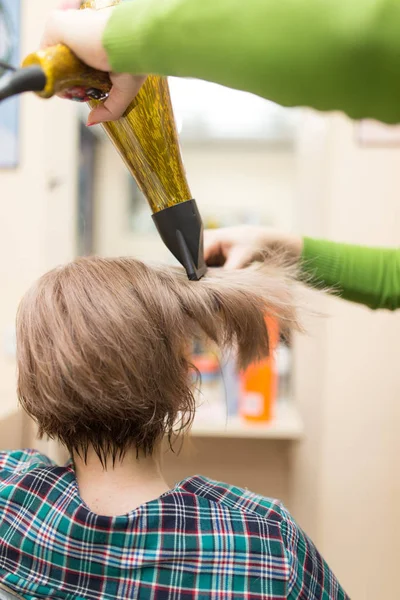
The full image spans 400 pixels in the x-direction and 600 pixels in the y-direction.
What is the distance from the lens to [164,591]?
0.70 metres

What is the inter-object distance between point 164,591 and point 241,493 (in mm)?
186

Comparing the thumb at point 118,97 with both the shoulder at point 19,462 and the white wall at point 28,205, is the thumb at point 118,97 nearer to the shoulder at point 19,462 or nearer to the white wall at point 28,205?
the shoulder at point 19,462

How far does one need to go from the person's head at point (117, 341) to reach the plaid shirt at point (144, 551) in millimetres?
104

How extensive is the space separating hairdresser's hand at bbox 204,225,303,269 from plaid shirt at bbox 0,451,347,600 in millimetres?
417

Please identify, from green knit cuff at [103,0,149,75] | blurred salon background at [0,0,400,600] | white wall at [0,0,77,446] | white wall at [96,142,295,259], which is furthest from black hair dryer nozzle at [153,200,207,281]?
white wall at [96,142,295,259]

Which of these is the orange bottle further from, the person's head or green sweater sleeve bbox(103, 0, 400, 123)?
green sweater sleeve bbox(103, 0, 400, 123)

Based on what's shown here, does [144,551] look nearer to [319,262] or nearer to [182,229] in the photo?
[182,229]

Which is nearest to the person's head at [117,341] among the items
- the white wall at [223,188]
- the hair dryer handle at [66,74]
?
the hair dryer handle at [66,74]

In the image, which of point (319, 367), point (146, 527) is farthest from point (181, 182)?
point (319, 367)

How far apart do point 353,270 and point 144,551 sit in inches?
24.3

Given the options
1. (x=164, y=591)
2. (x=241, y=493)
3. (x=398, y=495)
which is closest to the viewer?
(x=164, y=591)

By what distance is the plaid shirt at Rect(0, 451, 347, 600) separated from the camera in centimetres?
71

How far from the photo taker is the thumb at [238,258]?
95 cm

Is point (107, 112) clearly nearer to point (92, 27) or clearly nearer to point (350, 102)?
point (92, 27)
